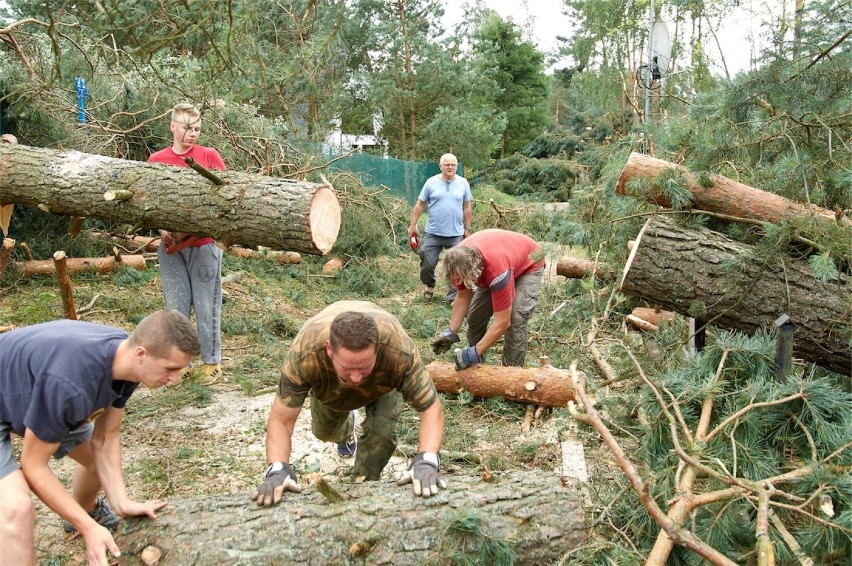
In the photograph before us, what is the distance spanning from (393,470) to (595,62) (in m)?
25.1

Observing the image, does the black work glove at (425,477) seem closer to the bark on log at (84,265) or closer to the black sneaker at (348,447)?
the black sneaker at (348,447)

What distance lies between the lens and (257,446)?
420cm

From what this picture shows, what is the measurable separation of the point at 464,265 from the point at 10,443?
2687mm

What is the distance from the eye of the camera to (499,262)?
4633mm

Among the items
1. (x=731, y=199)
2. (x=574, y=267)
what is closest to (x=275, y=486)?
(x=731, y=199)

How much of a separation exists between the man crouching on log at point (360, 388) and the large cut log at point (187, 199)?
4.95ft

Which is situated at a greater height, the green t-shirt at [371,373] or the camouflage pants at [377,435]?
the green t-shirt at [371,373]

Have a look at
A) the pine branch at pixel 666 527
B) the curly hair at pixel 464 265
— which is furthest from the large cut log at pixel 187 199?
the pine branch at pixel 666 527

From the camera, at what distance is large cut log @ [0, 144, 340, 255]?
4.56 meters

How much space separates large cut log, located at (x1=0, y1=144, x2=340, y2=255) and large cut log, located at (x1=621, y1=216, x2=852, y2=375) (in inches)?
80.9

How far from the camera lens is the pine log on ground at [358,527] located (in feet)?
8.02

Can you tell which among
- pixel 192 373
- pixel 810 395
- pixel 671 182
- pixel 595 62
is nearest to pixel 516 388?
pixel 671 182

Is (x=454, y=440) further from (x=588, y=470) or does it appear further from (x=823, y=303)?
(x=823, y=303)

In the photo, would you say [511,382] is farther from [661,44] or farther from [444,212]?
[661,44]
